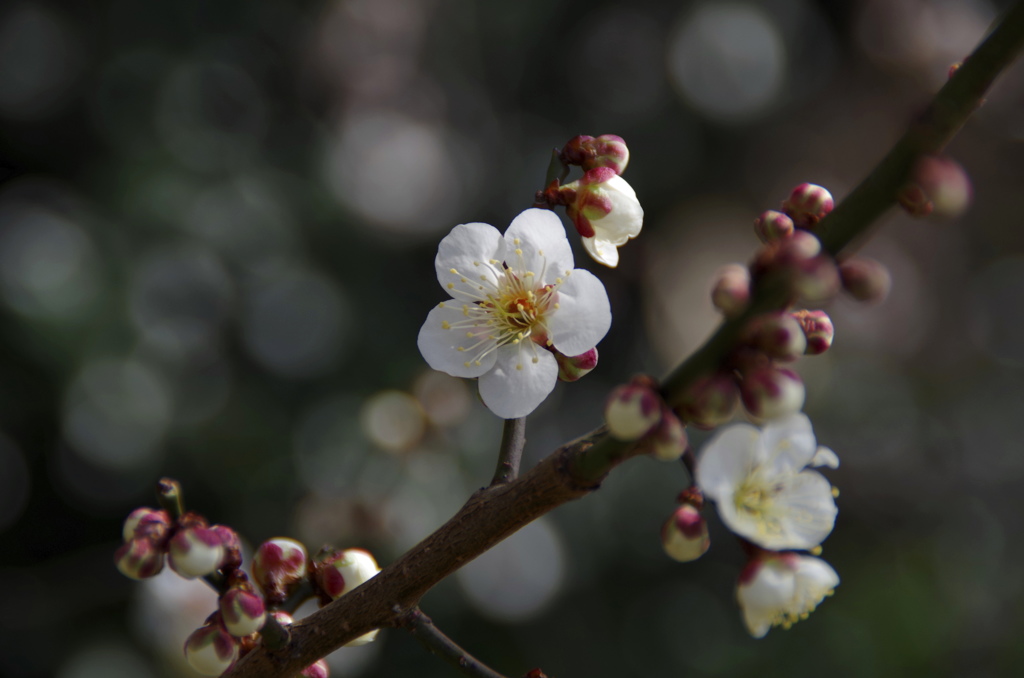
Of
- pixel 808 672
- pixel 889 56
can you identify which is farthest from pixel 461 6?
pixel 808 672

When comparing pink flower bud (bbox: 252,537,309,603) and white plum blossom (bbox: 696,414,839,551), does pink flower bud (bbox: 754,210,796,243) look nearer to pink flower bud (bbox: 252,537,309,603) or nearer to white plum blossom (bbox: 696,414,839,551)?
white plum blossom (bbox: 696,414,839,551)

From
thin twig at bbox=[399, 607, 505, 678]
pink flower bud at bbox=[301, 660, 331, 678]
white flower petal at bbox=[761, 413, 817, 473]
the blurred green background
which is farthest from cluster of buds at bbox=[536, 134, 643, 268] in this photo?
the blurred green background

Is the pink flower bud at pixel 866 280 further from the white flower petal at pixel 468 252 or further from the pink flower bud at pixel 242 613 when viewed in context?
the pink flower bud at pixel 242 613

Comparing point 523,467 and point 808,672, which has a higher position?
point 523,467

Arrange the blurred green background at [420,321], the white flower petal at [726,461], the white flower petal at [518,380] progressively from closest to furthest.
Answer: the white flower petal at [726,461] < the white flower petal at [518,380] < the blurred green background at [420,321]

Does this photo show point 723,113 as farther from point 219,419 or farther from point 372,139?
point 219,419

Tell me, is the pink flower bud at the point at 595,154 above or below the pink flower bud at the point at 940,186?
below

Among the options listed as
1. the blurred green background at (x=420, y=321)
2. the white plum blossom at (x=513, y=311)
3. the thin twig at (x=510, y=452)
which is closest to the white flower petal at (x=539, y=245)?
the white plum blossom at (x=513, y=311)

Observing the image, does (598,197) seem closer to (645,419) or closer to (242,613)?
(645,419)
